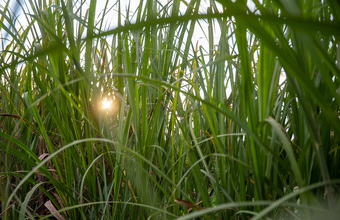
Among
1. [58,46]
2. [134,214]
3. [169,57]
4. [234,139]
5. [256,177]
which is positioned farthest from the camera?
[169,57]

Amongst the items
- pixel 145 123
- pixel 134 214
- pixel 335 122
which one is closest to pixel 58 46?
pixel 335 122

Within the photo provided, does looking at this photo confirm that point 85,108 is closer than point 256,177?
No

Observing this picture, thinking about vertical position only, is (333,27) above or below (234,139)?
above

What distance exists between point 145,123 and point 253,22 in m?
0.38

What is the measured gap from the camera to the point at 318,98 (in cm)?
25

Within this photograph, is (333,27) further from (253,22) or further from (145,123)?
(145,123)

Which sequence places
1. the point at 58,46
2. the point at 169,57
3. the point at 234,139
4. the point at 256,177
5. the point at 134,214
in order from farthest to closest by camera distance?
the point at 169,57, the point at 134,214, the point at 234,139, the point at 256,177, the point at 58,46

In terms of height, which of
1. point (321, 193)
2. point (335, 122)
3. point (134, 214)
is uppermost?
point (335, 122)

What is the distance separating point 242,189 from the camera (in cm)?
43

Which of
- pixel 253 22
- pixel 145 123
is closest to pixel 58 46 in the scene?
pixel 253 22

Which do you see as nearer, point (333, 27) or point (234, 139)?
point (333, 27)

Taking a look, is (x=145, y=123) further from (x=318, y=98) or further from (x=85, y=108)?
(x=318, y=98)

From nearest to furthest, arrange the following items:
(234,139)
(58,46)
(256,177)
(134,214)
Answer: (58,46) → (256,177) → (234,139) → (134,214)

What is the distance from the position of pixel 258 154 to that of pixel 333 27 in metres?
0.21
